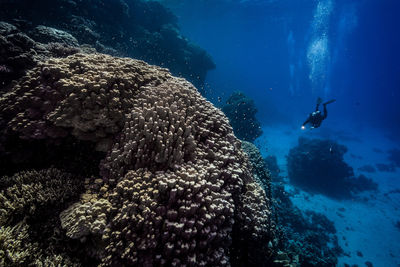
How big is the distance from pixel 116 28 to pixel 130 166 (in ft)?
63.7

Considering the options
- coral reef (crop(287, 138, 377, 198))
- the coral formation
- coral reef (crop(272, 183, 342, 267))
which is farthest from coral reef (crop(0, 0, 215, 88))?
coral reef (crop(287, 138, 377, 198))

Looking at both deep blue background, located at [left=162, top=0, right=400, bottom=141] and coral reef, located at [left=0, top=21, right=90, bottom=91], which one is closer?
coral reef, located at [left=0, top=21, right=90, bottom=91]

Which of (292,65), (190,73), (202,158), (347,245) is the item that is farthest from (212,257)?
(292,65)

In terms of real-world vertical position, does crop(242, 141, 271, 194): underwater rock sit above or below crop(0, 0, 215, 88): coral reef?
below

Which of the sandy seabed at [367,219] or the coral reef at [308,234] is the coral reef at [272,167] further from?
the coral reef at [308,234]

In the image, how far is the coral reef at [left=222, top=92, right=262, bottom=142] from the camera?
59.6ft

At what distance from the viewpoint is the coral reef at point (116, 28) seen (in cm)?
1125

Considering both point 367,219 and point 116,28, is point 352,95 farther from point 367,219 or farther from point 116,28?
point 116,28

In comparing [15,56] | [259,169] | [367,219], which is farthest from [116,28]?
[367,219]

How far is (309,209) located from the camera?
16.7 metres

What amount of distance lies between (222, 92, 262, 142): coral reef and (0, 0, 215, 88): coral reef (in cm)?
597

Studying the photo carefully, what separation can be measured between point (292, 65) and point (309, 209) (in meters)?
169

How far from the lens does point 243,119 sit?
60.9 ft

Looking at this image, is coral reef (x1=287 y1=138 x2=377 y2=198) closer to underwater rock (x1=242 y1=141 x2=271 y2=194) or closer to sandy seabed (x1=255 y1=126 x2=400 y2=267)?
sandy seabed (x1=255 y1=126 x2=400 y2=267)
